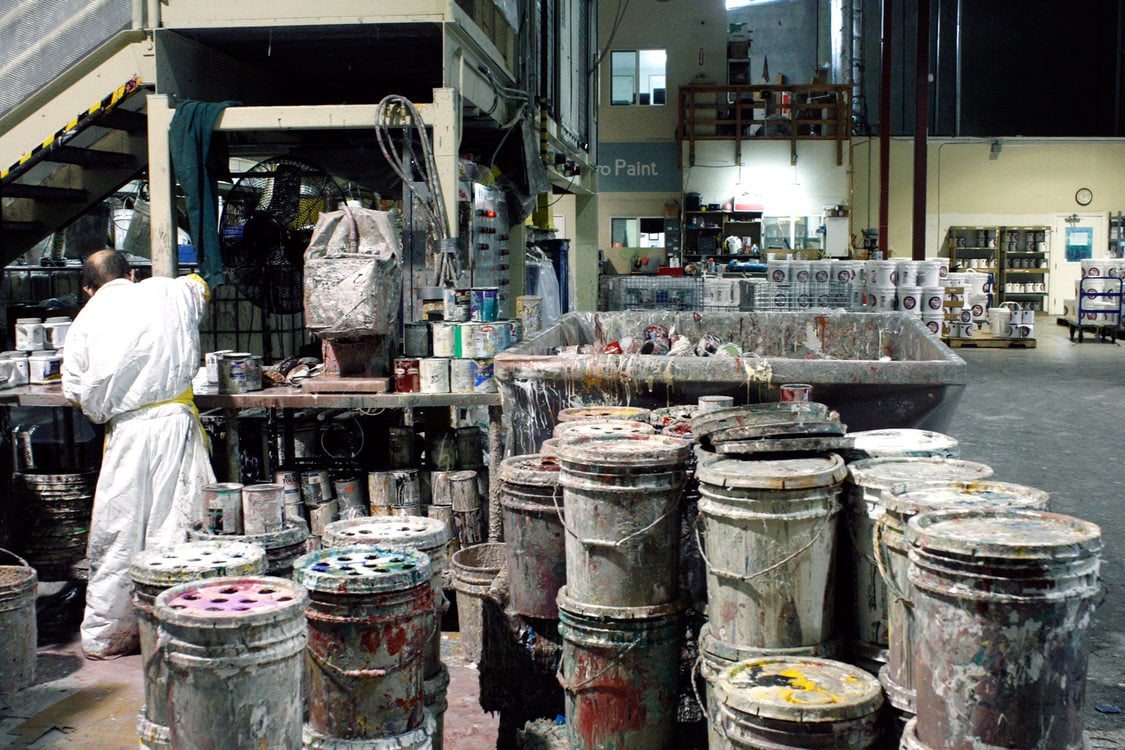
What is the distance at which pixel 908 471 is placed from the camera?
12.5 ft

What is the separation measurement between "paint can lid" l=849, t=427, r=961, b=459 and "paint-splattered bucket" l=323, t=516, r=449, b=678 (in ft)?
5.56

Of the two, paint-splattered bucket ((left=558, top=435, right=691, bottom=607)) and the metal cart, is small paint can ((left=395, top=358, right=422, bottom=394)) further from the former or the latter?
the metal cart

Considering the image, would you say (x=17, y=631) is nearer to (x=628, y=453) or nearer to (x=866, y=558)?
(x=628, y=453)

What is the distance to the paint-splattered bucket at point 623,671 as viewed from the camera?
151 inches

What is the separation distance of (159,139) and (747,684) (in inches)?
196

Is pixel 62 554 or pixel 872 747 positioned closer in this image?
pixel 872 747

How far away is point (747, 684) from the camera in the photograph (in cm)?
323

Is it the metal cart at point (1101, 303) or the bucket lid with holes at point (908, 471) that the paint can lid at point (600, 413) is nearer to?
the bucket lid with holes at point (908, 471)

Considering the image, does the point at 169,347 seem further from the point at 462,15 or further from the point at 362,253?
the point at 462,15

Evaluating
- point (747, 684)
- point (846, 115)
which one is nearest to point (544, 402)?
point (747, 684)

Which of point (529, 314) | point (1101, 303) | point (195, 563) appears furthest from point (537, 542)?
point (1101, 303)

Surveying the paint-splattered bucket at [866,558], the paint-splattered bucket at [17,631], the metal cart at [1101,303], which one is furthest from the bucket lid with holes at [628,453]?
the metal cart at [1101,303]

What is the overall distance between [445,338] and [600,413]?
3.88 feet

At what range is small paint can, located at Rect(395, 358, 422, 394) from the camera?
18.9 feet
